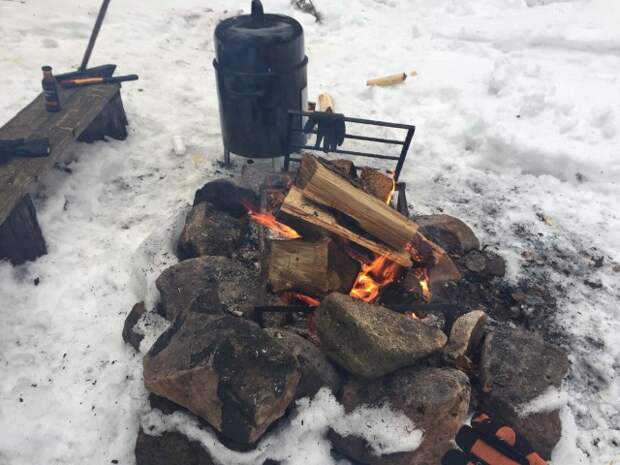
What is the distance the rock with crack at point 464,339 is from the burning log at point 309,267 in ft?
2.96

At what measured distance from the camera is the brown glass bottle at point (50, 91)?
504cm

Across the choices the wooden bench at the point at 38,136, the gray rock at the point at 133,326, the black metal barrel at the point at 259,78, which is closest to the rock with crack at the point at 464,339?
the gray rock at the point at 133,326

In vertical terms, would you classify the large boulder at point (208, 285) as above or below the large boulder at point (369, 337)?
below

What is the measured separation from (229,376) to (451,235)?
2.60 metres

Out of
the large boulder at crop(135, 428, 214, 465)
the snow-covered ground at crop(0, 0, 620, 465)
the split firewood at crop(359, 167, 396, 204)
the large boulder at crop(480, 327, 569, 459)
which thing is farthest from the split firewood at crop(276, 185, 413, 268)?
the large boulder at crop(135, 428, 214, 465)

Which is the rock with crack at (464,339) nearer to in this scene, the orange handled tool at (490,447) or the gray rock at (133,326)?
the orange handled tool at (490,447)

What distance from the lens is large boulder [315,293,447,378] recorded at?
2914 millimetres

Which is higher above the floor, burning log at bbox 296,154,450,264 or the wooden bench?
burning log at bbox 296,154,450,264

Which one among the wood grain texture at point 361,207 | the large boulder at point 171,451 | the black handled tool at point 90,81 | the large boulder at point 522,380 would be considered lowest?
the large boulder at point 171,451

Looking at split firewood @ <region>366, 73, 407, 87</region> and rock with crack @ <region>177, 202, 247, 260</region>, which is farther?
split firewood @ <region>366, 73, 407, 87</region>

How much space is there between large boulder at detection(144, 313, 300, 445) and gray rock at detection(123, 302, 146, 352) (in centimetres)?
58

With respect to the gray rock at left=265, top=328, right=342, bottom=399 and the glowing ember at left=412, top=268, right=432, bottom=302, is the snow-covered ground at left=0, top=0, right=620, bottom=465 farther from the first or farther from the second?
the glowing ember at left=412, top=268, right=432, bottom=302

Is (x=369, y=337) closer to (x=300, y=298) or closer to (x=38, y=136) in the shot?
(x=300, y=298)

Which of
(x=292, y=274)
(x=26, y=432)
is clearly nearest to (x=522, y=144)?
(x=292, y=274)
